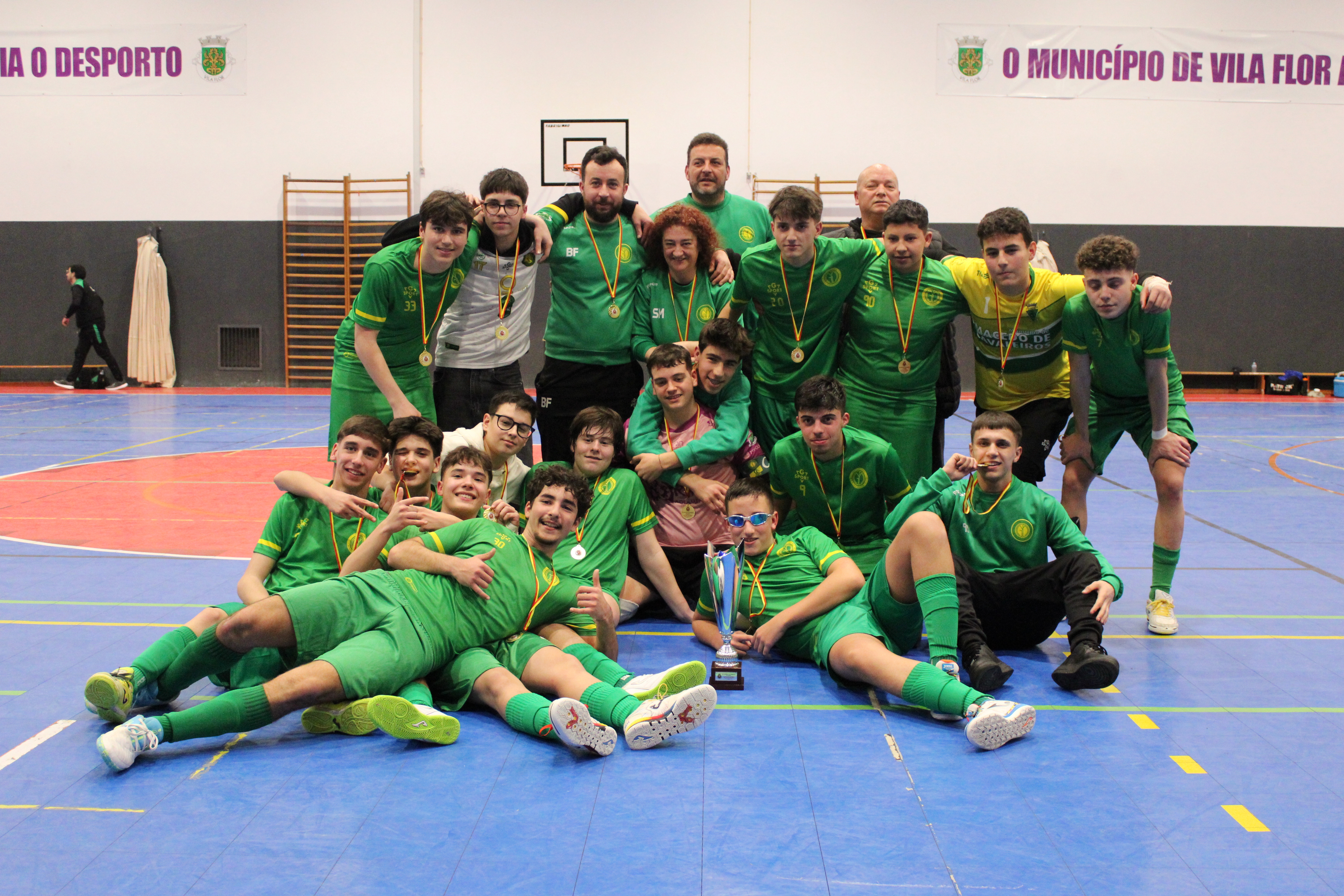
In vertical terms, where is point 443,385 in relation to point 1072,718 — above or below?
above

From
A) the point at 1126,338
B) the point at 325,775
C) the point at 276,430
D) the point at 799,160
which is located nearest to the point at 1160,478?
the point at 1126,338

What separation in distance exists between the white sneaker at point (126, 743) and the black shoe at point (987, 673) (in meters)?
2.64

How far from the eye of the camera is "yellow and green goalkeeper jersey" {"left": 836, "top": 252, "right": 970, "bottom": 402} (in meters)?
4.69

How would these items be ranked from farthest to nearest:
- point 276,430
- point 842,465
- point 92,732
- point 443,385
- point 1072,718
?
point 276,430 < point 443,385 < point 842,465 < point 1072,718 < point 92,732

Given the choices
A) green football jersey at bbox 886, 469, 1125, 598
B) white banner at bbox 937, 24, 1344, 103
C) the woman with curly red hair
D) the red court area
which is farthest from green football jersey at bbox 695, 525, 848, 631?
white banner at bbox 937, 24, 1344, 103

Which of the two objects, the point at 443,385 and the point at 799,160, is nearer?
the point at 443,385

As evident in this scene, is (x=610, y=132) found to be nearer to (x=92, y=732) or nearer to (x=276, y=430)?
(x=276, y=430)

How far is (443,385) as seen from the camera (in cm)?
A: 523

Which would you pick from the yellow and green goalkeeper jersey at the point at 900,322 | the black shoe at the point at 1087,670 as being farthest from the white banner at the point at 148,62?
the black shoe at the point at 1087,670

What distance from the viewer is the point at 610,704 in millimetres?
3264

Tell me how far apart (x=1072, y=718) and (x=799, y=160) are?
508 inches

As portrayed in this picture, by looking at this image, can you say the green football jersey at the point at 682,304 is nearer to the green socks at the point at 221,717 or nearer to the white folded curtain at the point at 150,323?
the green socks at the point at 221,717

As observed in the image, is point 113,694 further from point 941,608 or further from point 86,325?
point 86,325

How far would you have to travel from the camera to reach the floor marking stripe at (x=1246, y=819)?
2.64 m
